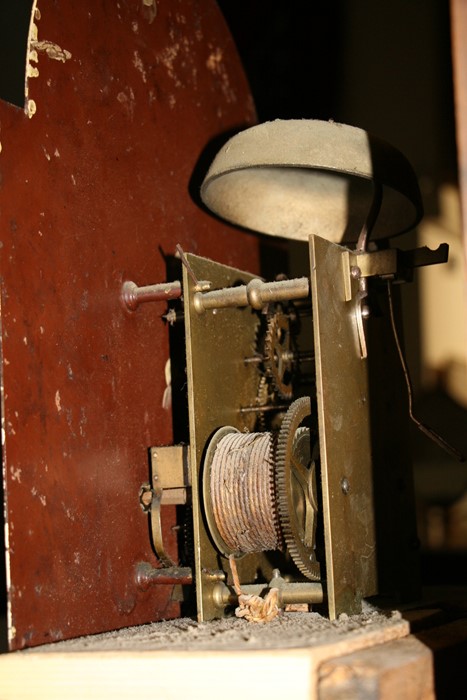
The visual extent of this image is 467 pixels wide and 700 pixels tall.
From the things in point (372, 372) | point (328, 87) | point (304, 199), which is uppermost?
point (328, 87)

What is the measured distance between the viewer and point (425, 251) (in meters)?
2.08

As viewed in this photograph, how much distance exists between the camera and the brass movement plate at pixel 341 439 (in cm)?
176

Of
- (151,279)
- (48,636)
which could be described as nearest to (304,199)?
(151,279)

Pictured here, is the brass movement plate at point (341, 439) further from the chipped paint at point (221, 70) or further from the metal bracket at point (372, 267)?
the chipped paint at point (221, 70)

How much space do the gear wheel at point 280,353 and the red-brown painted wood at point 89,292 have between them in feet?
0.85

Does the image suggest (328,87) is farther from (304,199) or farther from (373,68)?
(304,199)

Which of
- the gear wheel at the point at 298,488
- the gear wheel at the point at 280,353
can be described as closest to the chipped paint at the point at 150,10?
the gear wheel at the point at 280,353

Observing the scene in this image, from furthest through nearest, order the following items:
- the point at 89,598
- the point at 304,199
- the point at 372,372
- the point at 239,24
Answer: the point at 239,24
the point at 304,199
the point at 372,372
the point at 89,598

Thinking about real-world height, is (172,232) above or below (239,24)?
below

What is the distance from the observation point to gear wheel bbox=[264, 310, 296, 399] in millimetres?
2082

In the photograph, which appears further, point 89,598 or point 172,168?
point 172,168

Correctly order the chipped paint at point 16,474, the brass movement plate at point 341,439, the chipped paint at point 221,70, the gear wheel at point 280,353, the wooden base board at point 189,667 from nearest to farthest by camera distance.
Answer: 1. the wooden base board at point 189,667
2. the chipped paint at point 16,474
3. the brass movement plate at point 341,439
4. the gear wheel at point 280,353
5. the chipped paint at point 221,70

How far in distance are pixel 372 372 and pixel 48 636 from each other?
34.2 inches

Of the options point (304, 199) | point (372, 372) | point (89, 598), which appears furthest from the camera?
point (304, 199)
